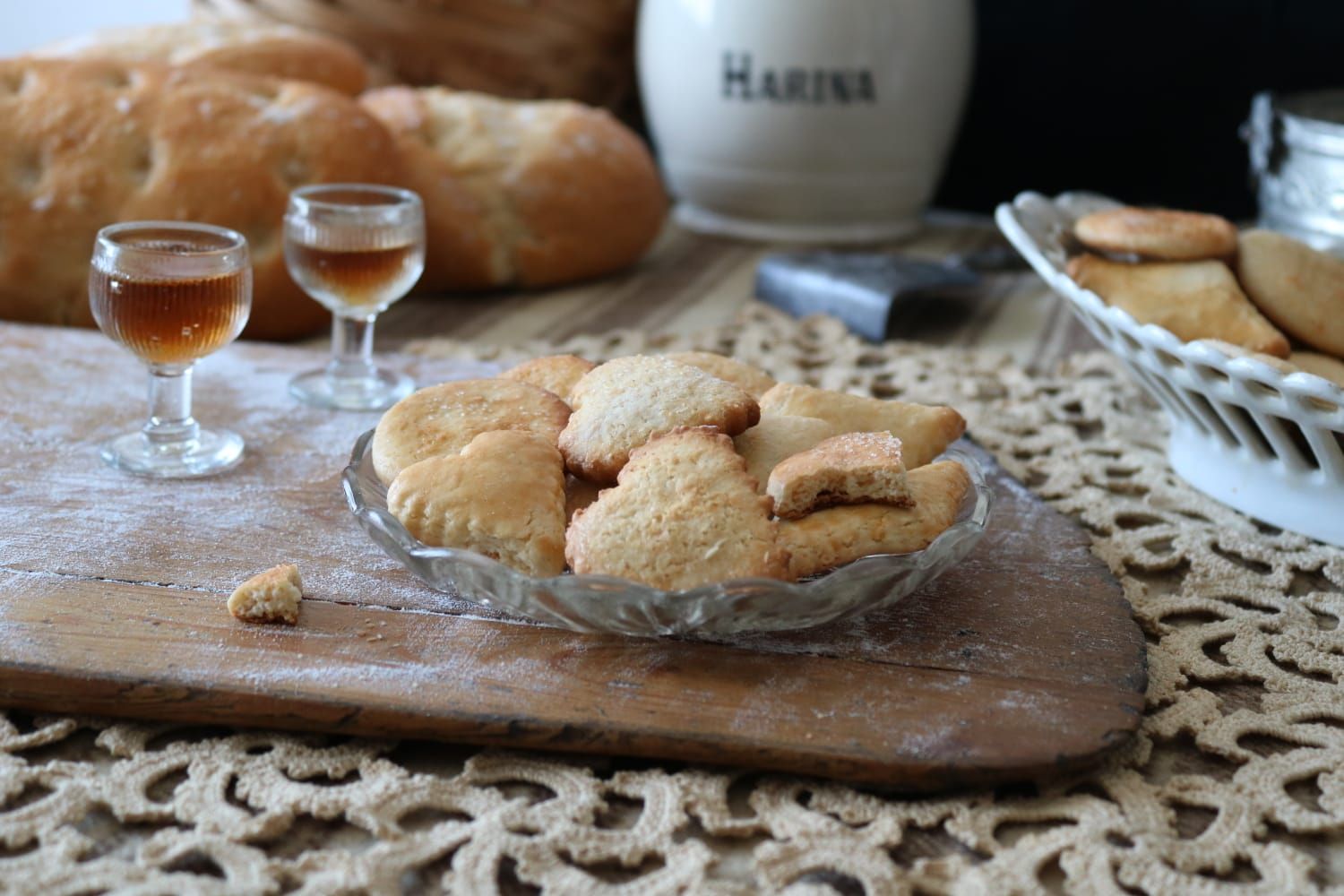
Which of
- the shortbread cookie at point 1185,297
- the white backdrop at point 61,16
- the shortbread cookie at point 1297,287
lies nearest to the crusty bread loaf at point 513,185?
the shortbread cookie at point 1185,297

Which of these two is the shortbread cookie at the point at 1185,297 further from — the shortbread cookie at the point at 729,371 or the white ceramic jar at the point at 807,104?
the white ceramic jar at the point at 807,104

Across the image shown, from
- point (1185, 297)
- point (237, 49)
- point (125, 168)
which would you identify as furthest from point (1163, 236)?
point (237, 49)

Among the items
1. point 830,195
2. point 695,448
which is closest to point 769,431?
point 695,448

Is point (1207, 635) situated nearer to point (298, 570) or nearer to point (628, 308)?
point (298, 570)

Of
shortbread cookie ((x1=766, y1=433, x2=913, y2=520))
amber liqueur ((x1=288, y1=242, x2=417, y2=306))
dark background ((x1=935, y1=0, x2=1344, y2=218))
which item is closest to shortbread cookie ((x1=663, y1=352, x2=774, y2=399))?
shortbread cookie ((x1=766, y1=433, x2=913, y2=520))

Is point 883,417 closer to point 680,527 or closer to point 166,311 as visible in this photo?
point 680,527

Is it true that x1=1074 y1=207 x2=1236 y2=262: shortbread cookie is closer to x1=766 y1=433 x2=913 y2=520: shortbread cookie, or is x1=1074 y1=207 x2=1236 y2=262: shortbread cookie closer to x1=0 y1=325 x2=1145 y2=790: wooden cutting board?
x1=0 y1=325 x2=1145 y2=790: wooden cutting board
